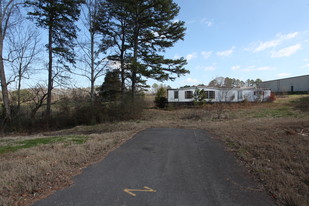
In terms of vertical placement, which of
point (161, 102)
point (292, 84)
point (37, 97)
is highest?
point (292, 84)

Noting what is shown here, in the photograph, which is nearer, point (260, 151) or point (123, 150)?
point (260, 151)

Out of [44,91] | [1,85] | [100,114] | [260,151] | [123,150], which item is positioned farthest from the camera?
[44,91]

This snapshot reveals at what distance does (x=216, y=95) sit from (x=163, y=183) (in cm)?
2335

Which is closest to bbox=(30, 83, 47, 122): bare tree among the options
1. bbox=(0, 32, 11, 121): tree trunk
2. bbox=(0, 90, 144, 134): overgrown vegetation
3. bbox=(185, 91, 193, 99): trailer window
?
bbox=(0, 90, 144, 134): overgrown vegetation

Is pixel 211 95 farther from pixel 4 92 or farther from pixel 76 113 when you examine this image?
pixel 4 92

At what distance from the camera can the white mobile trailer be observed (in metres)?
24.3

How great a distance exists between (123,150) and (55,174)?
2305 mm

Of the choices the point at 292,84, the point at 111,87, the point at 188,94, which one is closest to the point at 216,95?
the point at 188,94

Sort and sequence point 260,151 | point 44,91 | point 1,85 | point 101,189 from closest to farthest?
Result: 1. point 101,189
2. point 260,151
3. point 1,85
4. point 44,91

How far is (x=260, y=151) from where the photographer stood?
500 cm

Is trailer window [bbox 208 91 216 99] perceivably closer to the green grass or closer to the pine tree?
the pine tree

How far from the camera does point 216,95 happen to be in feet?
81.0

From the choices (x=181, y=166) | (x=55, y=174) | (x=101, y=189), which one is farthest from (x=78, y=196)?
(x=181, y=166)

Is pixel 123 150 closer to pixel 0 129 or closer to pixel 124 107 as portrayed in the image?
pixel 124 107
